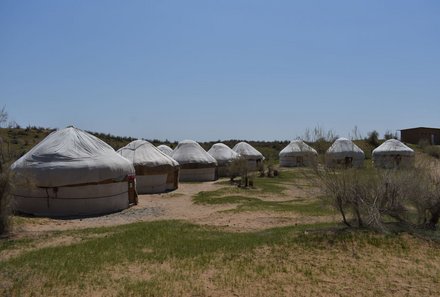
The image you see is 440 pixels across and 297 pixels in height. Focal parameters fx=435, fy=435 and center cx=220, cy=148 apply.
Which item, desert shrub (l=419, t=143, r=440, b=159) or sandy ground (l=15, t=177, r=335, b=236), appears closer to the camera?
sandy ground (l=15, t=177, r=335, b=236)

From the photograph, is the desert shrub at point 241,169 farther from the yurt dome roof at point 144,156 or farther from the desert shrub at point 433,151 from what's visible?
the desert shrub at point 433,151

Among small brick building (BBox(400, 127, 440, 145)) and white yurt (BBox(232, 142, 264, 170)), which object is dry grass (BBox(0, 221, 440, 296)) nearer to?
white yurt (BBox(232, 142, 264, 170))

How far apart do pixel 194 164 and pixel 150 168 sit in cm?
766

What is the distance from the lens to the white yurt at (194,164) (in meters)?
31.5

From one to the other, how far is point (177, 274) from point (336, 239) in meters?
3.90

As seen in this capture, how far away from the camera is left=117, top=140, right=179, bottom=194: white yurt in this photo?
2398 cm

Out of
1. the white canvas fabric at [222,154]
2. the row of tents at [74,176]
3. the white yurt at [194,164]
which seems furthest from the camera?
the white canvas fabric at [222,154]

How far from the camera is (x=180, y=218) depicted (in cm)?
1533

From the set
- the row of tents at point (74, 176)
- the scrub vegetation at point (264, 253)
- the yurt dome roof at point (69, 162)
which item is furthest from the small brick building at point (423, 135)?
the yurt dome roof at point (69, 162)

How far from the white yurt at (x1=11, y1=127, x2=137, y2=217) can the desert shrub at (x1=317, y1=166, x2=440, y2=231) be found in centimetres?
896

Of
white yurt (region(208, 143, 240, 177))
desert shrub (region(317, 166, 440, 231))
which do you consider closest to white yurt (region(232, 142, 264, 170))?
white yurt (region(208, 143, 240, 177))

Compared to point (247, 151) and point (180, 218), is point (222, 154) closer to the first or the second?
point (247, 151)

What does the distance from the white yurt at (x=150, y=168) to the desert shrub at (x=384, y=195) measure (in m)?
14.2

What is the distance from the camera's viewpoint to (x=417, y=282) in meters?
7.18
